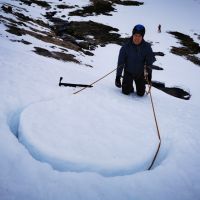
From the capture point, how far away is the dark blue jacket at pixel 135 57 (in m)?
6.50

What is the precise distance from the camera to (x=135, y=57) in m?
6.59

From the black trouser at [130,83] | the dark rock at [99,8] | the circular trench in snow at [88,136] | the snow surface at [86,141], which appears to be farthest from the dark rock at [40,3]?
the circular trench in snow at [88,136]

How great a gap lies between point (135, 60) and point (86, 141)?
135 inches

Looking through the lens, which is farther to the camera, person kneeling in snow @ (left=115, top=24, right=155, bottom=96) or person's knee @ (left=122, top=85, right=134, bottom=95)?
person's knee @ (left=122, top=85, right=134, bottom=95)

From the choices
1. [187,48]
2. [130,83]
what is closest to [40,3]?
[187,48]

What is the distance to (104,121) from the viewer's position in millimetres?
4949

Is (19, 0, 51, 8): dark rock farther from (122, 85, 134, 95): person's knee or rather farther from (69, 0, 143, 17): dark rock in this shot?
(122, 85, 134, 95): person's knee

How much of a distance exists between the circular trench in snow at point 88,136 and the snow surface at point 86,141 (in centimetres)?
2

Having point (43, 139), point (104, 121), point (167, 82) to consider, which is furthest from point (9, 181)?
point (167, 82)

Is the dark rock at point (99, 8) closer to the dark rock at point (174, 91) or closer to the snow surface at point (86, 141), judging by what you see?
the dark rock at point (174, 91)

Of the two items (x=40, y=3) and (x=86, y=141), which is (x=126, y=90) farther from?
(x=40, y=3)

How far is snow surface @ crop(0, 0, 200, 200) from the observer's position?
3.08 m

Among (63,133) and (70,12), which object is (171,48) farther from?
(63,133)

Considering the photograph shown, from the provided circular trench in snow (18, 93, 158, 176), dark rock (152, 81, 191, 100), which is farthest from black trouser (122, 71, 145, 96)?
dark rock (152, 81, 191, 100)
